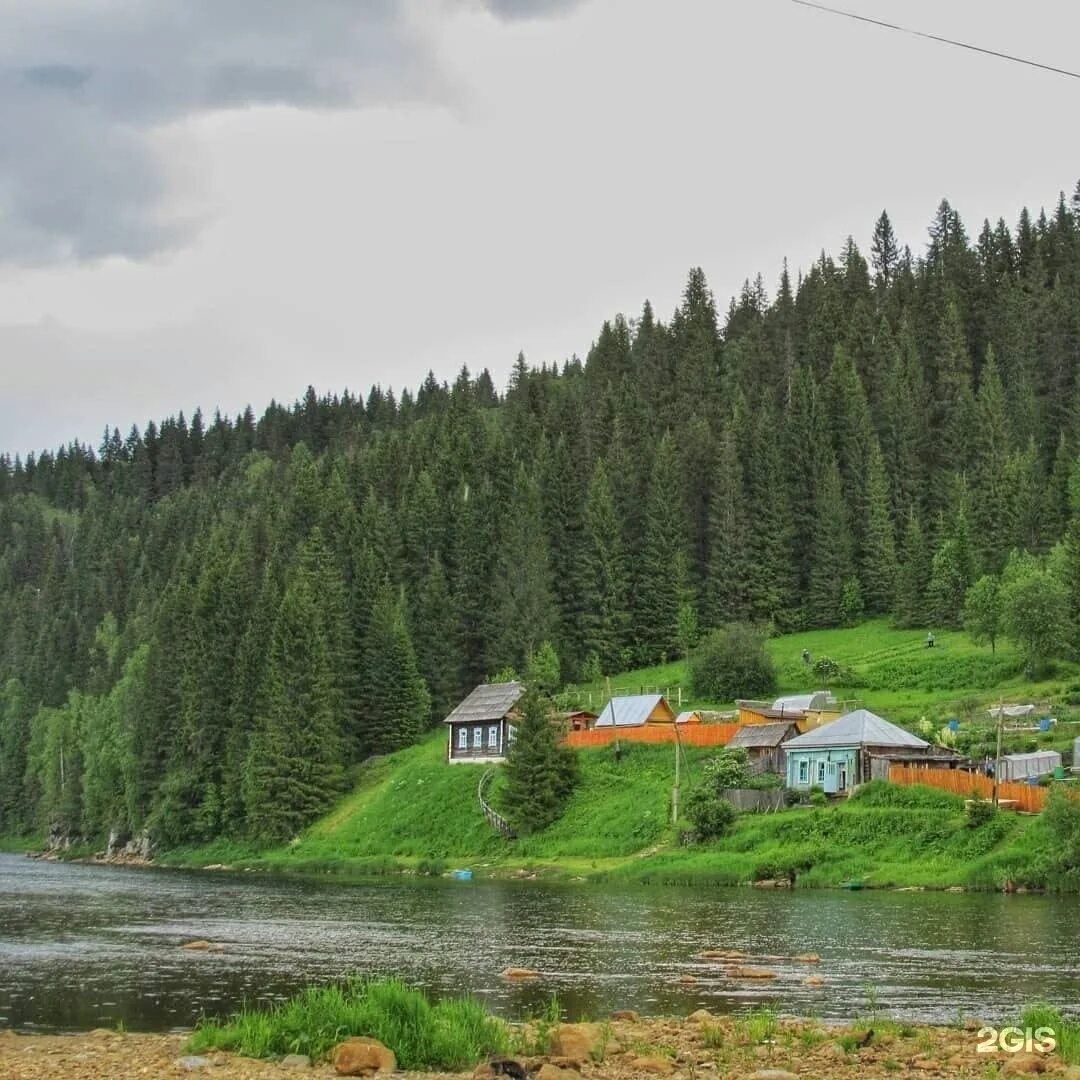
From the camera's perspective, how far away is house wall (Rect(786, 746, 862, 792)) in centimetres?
7306

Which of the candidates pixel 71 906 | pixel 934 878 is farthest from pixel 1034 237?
pixel 71 906

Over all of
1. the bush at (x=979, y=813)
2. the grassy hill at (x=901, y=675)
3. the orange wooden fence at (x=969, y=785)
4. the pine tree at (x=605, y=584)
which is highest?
the pine tree at (x=605, y=584)

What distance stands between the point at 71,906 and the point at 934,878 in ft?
114

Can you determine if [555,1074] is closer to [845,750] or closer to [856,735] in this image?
[856,735]

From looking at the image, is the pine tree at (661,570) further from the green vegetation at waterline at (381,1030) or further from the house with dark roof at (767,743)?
the green vegetation at waterline at (381,1030)

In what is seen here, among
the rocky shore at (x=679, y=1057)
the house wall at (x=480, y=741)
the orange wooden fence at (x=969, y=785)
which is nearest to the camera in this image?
the rocky shore at (x=679, y=1057)

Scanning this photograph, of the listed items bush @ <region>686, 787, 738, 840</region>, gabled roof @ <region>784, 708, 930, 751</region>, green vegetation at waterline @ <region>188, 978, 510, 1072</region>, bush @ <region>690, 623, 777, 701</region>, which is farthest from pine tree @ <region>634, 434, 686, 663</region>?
green vegetation at waterline @ <region>188, 978, 510, 1072</region>

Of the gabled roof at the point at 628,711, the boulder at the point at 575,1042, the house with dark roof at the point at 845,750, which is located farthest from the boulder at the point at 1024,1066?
the gabled roof at the point at 628,711

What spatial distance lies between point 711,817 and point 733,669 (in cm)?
3068

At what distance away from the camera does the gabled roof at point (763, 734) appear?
7912 cm

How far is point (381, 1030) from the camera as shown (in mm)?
22203

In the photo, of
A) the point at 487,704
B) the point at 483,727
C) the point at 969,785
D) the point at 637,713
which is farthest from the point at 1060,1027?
the point at 487,704

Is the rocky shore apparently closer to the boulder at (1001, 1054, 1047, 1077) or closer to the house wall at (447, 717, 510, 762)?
the boulder at (1001, 1054, 1047, 1077)

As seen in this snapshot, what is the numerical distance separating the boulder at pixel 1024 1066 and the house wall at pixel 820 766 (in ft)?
174
